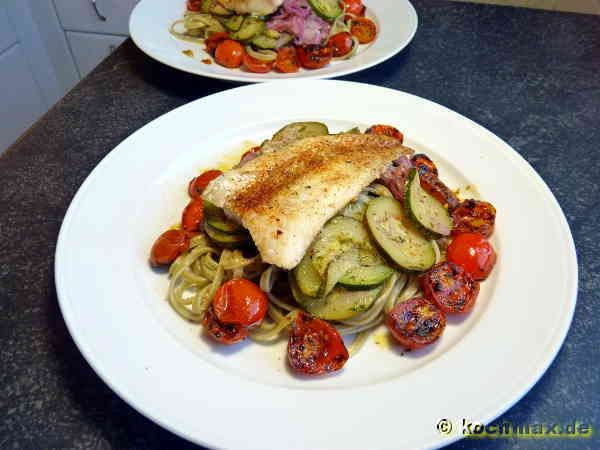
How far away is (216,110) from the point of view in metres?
3.27

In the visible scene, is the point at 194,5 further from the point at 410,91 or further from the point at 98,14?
the point at 98,14

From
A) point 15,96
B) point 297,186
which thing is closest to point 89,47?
point 15,96

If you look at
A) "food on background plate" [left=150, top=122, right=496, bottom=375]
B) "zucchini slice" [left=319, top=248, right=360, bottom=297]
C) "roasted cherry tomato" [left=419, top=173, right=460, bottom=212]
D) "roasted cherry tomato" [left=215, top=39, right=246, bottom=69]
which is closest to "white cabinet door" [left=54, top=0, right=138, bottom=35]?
"roasted cherry tomato" [left=215, top=39, right=246, bottom=69]

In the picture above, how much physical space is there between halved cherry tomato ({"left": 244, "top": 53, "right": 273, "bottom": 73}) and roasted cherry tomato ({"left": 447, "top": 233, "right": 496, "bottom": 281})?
2.43 meters

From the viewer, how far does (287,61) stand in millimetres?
4184

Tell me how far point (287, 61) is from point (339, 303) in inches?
103

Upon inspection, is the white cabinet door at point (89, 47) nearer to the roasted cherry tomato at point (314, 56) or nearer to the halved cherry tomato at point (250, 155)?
the roasted cherry tomato at point (314, 56)

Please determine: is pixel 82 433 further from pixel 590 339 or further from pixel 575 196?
pixel 575 196

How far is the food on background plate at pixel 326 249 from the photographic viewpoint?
2.21m

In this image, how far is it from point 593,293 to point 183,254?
2190mm

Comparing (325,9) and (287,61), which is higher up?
(325,9)

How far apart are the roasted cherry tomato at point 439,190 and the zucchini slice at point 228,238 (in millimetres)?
1027

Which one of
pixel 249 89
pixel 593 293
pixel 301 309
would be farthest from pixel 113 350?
pixel 593 293

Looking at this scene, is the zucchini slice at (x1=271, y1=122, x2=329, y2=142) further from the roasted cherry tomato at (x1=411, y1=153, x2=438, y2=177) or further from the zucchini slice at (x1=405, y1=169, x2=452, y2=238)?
the zucchini slice at (x1=405, y1=169, x2=452, y2=238)
